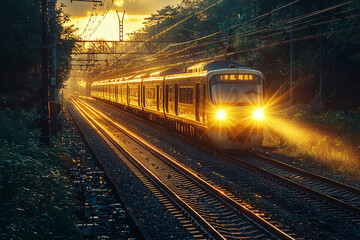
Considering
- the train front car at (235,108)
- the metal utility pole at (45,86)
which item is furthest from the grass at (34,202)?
the train front car at (235,108)

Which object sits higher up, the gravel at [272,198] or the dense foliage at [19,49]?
the dense foliage at [19,49]

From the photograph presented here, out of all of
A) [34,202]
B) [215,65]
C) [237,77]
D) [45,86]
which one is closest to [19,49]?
[45,86]

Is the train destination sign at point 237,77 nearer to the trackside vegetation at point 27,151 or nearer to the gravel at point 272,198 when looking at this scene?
the gravel at point 272,198

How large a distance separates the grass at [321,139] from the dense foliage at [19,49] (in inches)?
549

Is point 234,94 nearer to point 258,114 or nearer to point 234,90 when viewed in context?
point 234,90

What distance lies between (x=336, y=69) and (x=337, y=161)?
14559 millimetres

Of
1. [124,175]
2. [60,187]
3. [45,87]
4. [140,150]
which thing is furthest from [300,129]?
[60,187]

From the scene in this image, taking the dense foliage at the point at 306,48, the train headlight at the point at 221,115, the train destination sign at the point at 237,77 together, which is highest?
the dense foliage at the point at 306,48

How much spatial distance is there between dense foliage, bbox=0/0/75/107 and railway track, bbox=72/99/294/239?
1185 cm

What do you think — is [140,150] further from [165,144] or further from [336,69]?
[336,69]

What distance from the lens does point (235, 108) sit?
1675 centimetres

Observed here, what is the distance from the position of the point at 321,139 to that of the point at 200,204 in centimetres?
882

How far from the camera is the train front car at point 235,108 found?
16.6 metres

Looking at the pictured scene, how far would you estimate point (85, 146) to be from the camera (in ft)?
65.7
